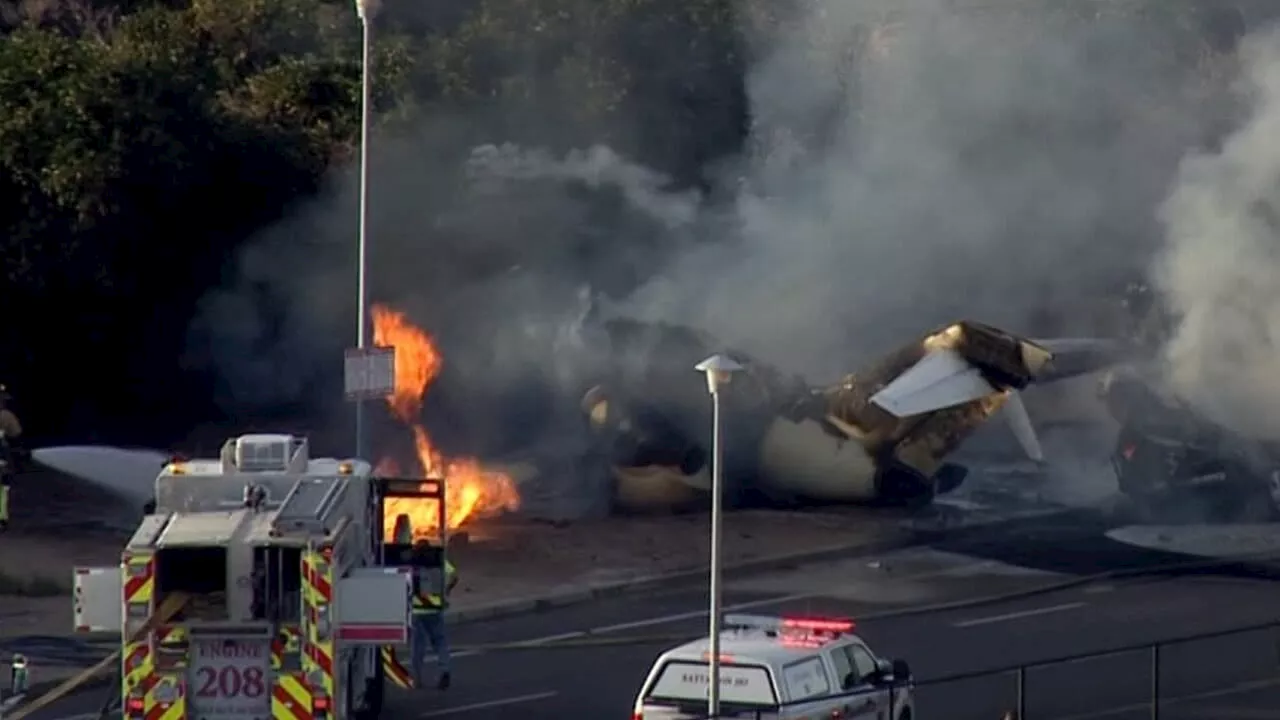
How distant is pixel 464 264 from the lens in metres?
39.4

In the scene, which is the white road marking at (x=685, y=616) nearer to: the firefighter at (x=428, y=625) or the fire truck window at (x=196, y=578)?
the firefighter at (x=428, y=625)

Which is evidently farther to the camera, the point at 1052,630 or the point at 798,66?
the point at 798,66

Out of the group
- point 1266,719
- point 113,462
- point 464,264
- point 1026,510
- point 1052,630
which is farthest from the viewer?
point 464,264

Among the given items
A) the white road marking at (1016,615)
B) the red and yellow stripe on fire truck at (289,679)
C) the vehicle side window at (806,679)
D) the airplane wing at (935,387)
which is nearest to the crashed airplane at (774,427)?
the airplane wing at (935,387)

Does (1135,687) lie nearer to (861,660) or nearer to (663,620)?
(861,660)

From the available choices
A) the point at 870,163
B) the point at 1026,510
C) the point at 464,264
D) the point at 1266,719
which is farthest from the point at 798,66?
the point at 1266,719

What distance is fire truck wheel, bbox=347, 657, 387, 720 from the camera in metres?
23.1

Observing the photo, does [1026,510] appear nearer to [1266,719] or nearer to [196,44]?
[1266,719]

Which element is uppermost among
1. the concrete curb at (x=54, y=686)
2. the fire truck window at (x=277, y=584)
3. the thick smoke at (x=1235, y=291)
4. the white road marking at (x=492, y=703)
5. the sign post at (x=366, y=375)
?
the thick smoke at (x=1235, y=291)

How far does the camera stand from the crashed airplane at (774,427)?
114ft

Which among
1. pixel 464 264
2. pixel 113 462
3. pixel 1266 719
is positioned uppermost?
pixel 464 264

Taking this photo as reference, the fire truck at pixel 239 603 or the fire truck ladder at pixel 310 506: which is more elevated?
the fire truck ladder at pixel 310 506

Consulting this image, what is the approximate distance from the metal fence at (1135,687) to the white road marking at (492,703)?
357 centimetres

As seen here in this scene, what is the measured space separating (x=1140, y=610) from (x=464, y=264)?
1365 centimetres
